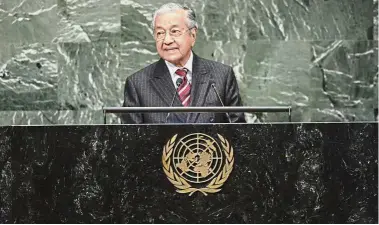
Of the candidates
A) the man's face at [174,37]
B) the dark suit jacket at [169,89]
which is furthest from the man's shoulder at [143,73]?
the man's face at [174,37]

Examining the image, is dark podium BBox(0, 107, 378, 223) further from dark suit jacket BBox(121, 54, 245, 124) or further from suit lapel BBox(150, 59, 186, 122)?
suit lapel BBox(150, 59, 186, 122)

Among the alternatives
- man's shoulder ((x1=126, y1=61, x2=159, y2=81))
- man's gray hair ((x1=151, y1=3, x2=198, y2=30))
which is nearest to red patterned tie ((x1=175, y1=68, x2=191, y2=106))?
man's shoulder ((x1=126, y1=61, x2=159, y2=81))

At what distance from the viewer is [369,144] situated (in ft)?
20.5

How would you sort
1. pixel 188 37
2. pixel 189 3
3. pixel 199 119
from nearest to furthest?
1. pixel 199 119
2. pixel 188 37
3. pixel 189 3

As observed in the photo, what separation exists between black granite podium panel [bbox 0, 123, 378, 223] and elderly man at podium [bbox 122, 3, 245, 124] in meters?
0.92

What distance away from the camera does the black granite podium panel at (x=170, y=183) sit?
242 inches

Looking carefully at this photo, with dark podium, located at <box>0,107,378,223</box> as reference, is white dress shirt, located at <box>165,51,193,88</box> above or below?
above

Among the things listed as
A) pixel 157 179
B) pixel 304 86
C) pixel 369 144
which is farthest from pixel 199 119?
pixel 304 86

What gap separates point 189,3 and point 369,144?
2.75m

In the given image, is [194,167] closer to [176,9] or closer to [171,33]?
[171,33]

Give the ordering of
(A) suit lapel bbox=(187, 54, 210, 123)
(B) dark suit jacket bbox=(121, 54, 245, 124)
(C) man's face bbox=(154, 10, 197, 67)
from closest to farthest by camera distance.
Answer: (B) dark suit jacket bbox=(121, 54, 245, 124), (A) suit lapel bbox=(187, 54, 210, 123), (C) man's face bbox=(154, 10, 197, 67)

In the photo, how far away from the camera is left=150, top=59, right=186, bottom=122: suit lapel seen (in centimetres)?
717

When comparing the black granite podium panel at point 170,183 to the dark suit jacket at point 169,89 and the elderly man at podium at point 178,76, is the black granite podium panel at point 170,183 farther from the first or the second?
the elderly man at podium at point 178,76

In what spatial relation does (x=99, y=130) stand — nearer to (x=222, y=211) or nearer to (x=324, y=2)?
(x=222, y=211)
